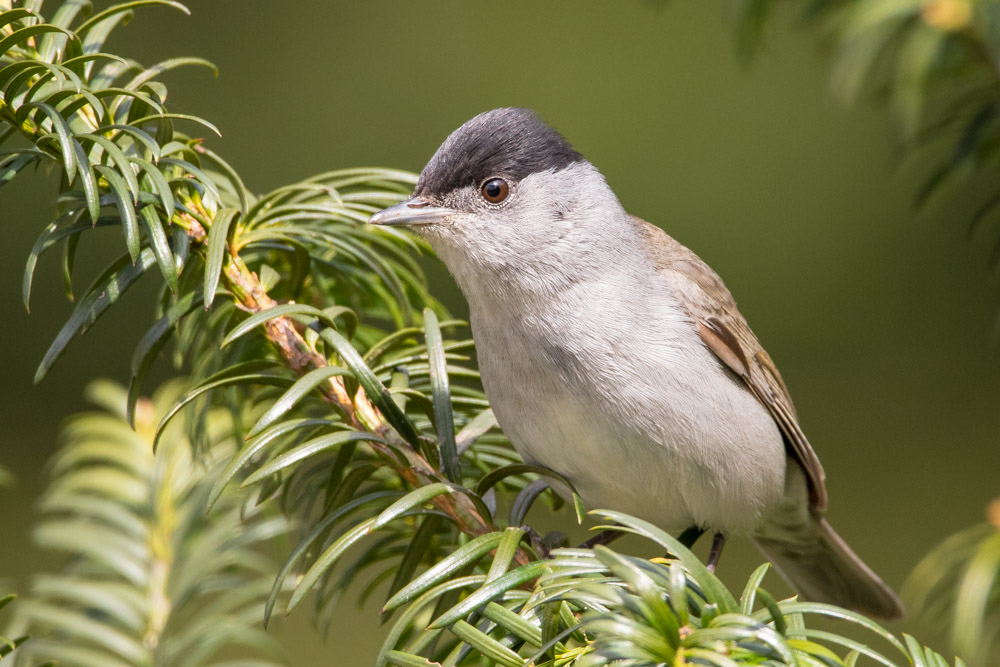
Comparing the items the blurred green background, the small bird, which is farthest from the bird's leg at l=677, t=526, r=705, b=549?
the blurred green background

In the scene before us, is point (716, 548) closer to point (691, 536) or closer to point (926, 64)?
point (691, 536)

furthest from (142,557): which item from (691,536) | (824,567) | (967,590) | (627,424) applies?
(824,567)

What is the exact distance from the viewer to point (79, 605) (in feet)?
4.82

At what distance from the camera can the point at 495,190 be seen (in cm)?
181

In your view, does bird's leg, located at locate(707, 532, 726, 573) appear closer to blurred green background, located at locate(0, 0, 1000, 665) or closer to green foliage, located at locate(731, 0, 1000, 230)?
green foliage, located at locate(731, 0, 1000, 230)

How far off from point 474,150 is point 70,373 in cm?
277

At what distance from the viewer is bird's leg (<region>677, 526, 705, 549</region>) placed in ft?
5.67

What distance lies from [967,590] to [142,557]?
1.23 meters

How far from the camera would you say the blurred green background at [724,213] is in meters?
3.71

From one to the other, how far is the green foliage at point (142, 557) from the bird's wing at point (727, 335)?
2.81ft

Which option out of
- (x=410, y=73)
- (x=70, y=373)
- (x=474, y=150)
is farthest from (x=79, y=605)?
(x=410, y=73)

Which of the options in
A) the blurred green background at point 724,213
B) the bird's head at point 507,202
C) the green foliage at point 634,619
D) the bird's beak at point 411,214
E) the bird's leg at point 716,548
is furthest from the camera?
the blurred green background at point 724,213

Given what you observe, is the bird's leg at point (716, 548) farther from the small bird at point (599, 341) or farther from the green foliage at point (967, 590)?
the green foliage at point (967, 590)

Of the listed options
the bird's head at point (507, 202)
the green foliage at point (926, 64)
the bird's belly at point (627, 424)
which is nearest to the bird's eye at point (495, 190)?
the bird's head at point (507, 202)
